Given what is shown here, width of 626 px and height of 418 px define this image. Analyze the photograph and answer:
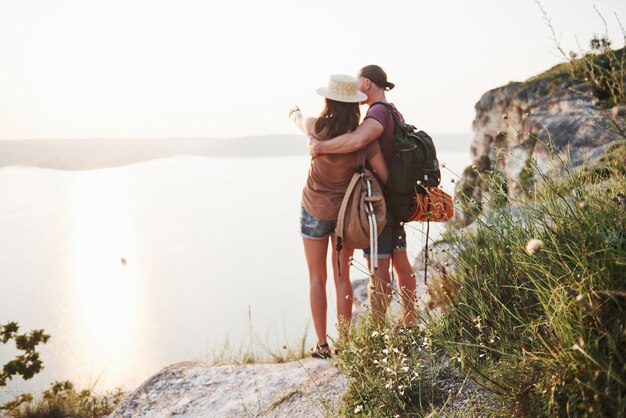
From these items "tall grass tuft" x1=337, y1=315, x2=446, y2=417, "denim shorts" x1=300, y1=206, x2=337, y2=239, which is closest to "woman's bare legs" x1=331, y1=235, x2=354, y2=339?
"denim shorts" x1=300, y1=206, x2=337, y2=239

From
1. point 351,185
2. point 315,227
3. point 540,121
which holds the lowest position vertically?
point 315,227

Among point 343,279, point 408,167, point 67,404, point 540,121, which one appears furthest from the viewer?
point 540,121

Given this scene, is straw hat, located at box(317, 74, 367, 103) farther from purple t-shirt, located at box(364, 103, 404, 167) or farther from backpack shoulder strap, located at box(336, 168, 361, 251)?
backpack shoulder strap, located at box(336, 168, 361, 251)

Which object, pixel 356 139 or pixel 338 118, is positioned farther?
pixel 338 118

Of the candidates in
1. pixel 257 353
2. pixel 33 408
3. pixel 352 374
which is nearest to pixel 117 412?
pixel 257 353

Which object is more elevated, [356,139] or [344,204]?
[356,139]

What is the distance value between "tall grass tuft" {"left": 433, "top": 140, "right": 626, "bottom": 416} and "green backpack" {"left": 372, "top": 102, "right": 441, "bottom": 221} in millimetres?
772

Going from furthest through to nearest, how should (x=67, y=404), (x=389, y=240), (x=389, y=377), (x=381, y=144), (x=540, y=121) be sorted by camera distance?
(x=540, y=121) < (x=67, y=404) < (x=389, y=240) < (x=381, y=144) < (x=389, y=377)

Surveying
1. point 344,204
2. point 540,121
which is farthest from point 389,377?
point 540,121

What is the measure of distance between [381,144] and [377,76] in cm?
60

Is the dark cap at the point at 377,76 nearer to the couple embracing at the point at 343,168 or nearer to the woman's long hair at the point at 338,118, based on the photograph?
the couple embracing at the point at 343,168

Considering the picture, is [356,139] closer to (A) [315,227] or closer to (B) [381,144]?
(B) [381,144]

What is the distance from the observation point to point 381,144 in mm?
4242

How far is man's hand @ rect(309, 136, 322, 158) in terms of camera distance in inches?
163
